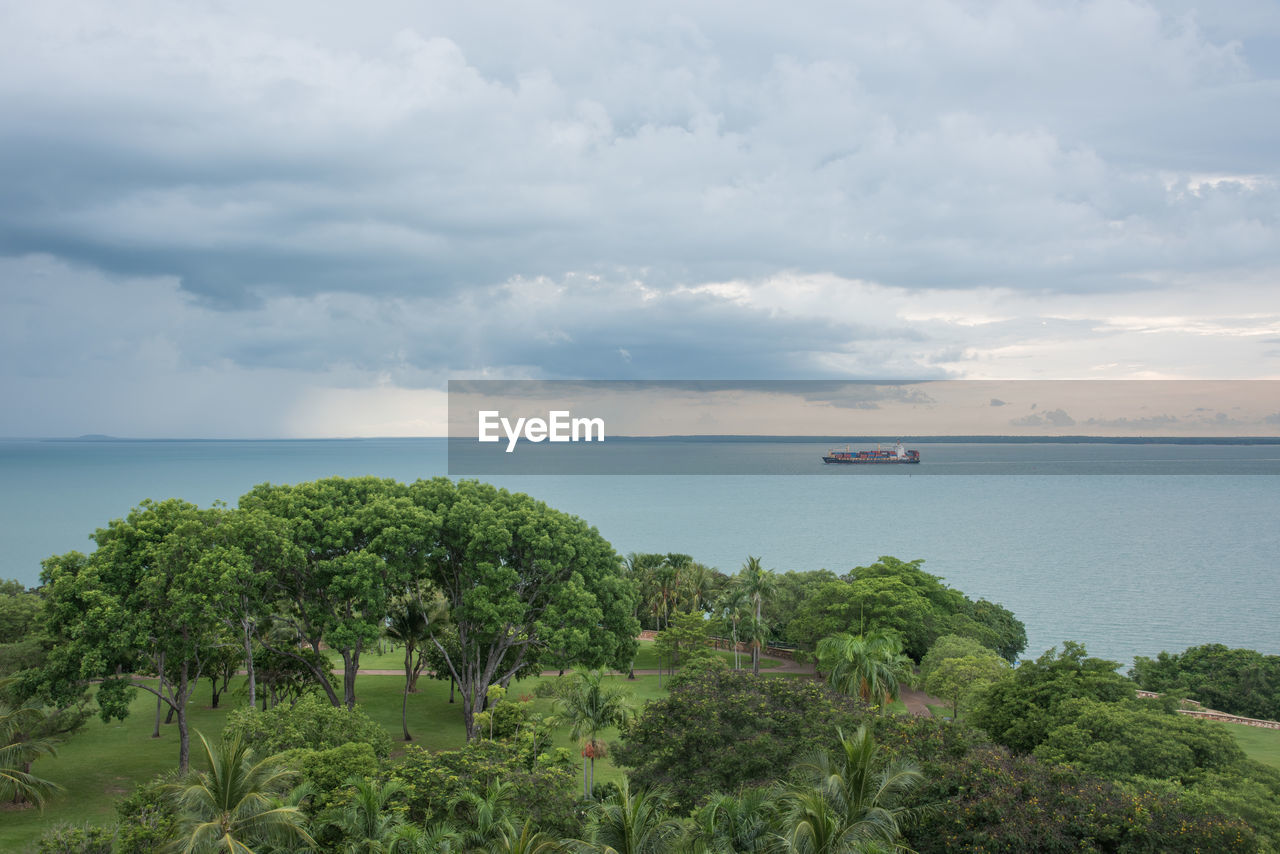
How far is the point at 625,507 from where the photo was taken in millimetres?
192500

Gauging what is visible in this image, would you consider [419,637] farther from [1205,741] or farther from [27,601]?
[1205,741]

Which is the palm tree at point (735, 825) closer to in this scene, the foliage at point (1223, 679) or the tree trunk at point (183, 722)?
the tree trunk at point (183, 722)

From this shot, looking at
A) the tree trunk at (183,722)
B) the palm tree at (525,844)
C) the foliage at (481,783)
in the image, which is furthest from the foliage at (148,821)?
the palm tree at (525,844)

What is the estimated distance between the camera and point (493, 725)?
2955 centimetres

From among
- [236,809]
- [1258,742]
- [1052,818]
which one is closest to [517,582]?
[236,809]

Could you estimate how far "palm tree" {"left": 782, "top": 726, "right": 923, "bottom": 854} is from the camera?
16359mm

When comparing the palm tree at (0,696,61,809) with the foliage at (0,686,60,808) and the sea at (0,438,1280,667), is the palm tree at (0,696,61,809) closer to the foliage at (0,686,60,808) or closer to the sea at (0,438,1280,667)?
the foliage at (0,686,60,808)

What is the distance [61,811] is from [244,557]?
917 cm

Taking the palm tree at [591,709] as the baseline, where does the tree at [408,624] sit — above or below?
above

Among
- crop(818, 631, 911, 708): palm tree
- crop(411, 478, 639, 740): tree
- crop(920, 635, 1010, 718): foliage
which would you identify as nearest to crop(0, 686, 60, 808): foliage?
crop(411, 478, 639, 740): tree

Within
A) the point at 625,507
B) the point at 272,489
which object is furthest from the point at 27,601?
the point at 625,507

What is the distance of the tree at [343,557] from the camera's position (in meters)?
30.1

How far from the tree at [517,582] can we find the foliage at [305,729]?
7594 millimetres

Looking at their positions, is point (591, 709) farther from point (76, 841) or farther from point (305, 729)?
point (76, 841)
